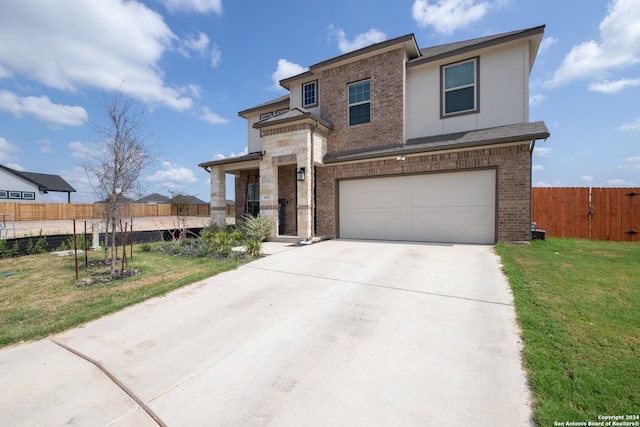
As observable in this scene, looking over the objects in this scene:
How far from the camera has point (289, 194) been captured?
12.8m

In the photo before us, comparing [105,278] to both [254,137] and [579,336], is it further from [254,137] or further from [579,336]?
[254,137]

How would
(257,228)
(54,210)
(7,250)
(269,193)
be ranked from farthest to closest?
(54,210)
(269,193)
(257,228)
(7,250)

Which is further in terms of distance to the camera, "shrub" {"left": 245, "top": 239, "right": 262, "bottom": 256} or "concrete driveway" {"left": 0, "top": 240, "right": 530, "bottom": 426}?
"shrub" {"left": 245, "top": 239, "right": 262, "bottom": 256}

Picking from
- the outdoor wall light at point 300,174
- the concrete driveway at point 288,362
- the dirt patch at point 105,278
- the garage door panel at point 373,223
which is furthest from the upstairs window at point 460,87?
the dirt patch at point 105,278

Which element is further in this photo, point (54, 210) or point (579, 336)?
point (54, 210)

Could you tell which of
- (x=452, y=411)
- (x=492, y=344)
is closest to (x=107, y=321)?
(x=452, y=411)

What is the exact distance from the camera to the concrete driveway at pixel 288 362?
213 cm

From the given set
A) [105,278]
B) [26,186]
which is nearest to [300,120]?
[105,278]

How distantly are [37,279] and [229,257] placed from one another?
402cm

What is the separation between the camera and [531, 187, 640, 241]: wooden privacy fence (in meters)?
10.0

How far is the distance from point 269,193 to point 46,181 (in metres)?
44.5

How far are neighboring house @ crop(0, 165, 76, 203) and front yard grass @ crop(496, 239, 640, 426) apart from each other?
48612 millimetres

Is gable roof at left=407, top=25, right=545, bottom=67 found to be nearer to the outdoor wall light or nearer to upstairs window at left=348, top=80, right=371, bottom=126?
upstairs window at left=348, top=80, right=371, bottom=126

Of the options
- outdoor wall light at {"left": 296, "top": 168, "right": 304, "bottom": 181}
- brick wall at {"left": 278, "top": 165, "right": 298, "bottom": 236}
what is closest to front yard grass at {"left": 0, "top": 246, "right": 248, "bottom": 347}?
outdoor wall light at {"left": 296, "top": 168, "right": 304, "bottom": 181}
